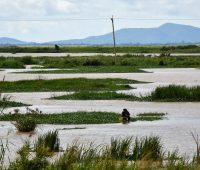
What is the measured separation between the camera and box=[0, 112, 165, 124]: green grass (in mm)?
24970

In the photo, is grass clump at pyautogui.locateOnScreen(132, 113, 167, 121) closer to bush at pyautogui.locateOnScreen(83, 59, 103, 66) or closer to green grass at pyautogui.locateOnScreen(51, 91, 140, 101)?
green grass at pyautogui.locateOnScreen(51, 91, 140, 101)

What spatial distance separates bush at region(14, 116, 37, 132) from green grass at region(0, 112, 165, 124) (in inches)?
46.3

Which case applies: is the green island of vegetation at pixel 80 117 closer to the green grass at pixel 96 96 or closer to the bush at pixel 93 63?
the green grass at pixel 96 96

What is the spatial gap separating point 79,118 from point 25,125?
3882mm

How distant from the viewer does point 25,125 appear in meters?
22.2

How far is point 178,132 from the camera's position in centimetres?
2211

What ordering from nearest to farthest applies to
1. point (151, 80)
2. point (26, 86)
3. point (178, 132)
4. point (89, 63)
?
point (178, 132) → point (26, 86) → point (151, 80) → point (89, 63)

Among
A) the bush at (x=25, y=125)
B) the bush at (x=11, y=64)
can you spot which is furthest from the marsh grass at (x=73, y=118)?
the bush at (x=11, y=64)

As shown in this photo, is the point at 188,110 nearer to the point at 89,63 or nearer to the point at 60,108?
the point at 60,108

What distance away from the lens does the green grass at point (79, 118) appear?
2497 centimetres

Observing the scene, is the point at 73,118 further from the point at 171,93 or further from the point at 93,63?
the point at 93,63

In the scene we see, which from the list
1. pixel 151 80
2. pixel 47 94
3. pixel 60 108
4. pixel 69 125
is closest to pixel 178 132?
pixel 69 125

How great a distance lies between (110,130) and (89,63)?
165 feet

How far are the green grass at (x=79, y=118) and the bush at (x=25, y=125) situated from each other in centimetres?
118
